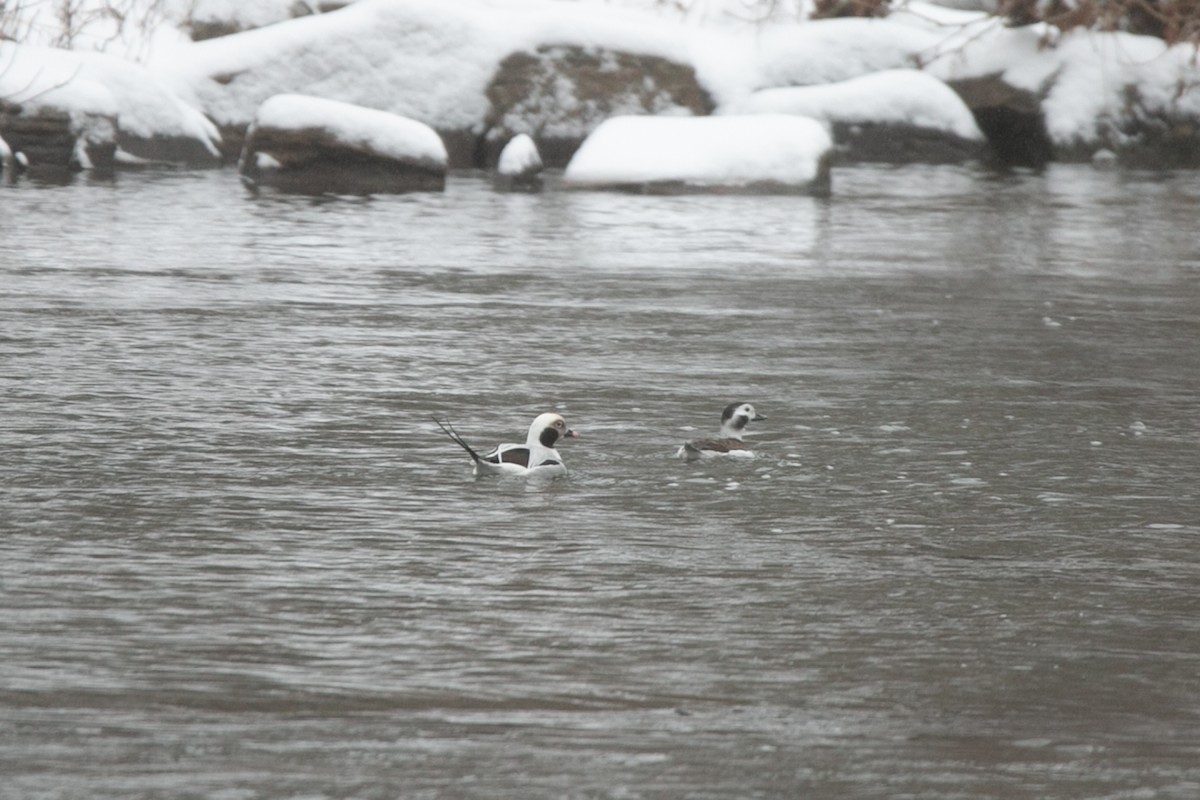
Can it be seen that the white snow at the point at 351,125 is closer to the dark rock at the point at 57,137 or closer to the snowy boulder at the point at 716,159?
the snowy boulder at the point at 716,159

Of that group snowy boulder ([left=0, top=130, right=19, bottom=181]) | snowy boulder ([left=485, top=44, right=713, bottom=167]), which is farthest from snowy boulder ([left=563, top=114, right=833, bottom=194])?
snowy boulder ([left=0, top=130, right=19, bottom=181])

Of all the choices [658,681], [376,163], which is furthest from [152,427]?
[376,163]

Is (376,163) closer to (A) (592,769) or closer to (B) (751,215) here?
(B) (751,215)

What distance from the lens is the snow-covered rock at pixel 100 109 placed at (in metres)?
21.6

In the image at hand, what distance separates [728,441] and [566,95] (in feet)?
60.0

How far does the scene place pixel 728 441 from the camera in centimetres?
794

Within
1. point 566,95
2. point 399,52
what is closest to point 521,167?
point 566,95

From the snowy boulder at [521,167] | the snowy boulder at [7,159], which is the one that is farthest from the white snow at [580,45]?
the snowy boulder at [521,167]

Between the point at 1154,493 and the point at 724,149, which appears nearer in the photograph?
the point at 1154,493

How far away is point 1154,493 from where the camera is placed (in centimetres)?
750

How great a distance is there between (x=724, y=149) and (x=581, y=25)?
579 centimetres

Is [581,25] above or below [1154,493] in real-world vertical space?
above

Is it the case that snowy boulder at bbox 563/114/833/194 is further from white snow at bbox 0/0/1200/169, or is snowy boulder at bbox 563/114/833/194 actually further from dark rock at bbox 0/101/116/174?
dark rock at bbox 0/101/116/174

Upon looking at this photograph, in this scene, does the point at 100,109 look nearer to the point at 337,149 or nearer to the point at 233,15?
the point at 337,149
